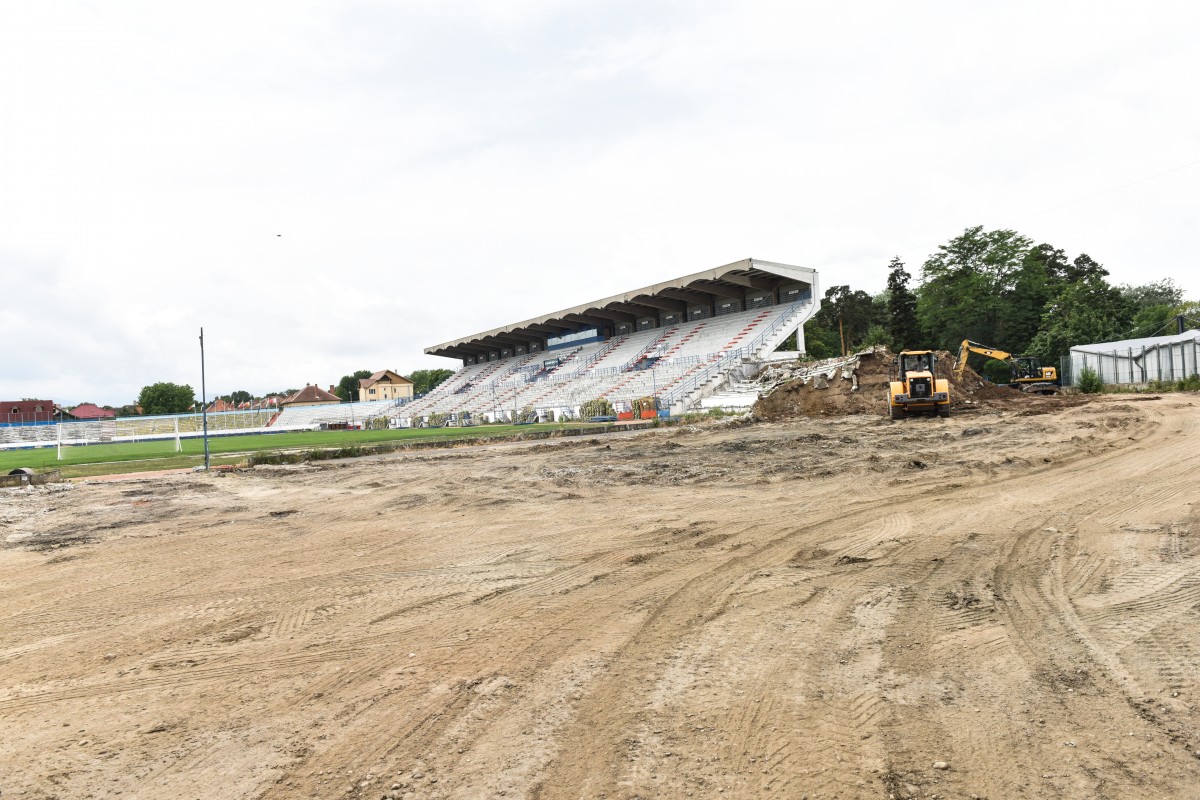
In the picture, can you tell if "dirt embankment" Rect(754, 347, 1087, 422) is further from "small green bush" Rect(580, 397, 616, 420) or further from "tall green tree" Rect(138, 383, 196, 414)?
"tall green tree" Rect(138, 383, 196, 414)

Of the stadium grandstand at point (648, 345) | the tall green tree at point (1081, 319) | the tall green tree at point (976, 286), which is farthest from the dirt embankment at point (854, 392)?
the tall green tree at point (976, 286)

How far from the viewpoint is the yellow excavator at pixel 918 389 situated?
861 inches

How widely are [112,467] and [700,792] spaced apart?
75.7ft

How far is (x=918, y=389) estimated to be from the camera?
2205 centimetres

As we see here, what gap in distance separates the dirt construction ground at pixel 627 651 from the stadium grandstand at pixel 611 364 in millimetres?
27041

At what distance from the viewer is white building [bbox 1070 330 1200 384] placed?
31.8m

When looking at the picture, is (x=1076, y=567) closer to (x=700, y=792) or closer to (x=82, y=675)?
(x=700, y=792)

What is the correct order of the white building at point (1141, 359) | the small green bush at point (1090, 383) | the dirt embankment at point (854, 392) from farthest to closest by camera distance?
the small green bush at point (1090, 383), the white building at point (1141, 359), the dirt embankment at point (854, 392)

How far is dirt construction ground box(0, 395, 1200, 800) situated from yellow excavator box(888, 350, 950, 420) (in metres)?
13.5

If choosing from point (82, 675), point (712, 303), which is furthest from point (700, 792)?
point (712, 303)

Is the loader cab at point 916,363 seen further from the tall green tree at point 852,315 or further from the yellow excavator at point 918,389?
the tall green tree at point 852,315

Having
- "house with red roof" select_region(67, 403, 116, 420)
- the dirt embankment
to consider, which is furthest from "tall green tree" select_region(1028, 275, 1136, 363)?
"house with red roof" select_region(67, 403, 116, 420)

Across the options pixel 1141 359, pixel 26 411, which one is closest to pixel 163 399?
pixel 26 411

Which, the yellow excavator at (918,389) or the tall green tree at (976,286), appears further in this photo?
the tall green tree at (976,286)
